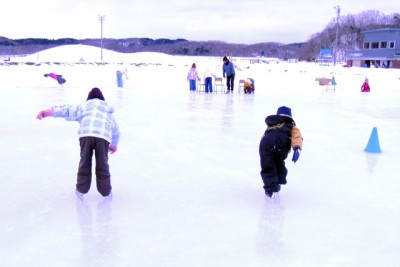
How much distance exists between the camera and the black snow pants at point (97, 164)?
3.73 m

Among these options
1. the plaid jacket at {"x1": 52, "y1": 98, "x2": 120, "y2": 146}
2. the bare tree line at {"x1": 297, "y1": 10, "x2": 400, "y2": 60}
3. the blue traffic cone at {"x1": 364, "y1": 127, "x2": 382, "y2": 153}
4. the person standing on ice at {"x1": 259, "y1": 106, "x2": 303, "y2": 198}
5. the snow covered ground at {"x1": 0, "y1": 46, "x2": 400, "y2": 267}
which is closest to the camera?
the snow covered ground at {"x1": 0, "y1": 46, "x2": 400, "y2": 267}

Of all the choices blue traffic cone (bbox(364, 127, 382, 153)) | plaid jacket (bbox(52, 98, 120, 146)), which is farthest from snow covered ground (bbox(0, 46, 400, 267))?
plaid jacket (bbox(52, 98, 120, 146))

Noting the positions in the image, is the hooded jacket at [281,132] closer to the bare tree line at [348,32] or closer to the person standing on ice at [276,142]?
the person standing on ice at [276,142]

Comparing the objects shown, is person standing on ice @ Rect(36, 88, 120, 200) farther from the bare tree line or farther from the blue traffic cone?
the bare tree line

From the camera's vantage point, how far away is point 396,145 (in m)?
6.89

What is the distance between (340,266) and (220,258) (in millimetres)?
759

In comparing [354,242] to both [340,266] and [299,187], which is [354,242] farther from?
[299,187]

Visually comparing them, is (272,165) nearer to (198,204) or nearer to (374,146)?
(198,204)

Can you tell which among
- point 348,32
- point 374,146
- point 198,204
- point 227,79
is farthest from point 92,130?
point 348,32

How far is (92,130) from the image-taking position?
3.67 meters

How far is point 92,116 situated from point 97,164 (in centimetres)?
42

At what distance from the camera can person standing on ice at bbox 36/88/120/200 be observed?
12.1 ft

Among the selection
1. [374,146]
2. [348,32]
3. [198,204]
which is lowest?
[198,204]

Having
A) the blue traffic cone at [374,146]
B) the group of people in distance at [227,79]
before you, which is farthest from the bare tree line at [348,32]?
the blue traffic cone at [374,146]
